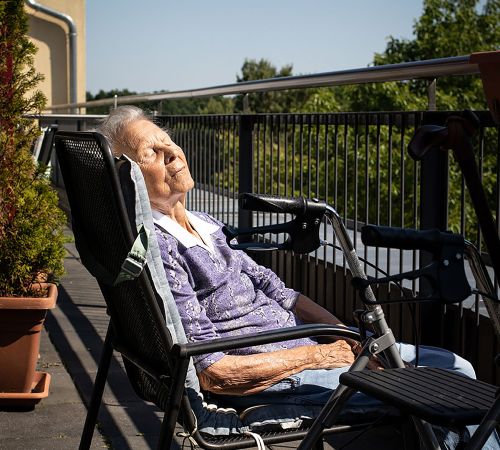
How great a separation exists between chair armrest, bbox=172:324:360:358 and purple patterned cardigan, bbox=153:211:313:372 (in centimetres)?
34

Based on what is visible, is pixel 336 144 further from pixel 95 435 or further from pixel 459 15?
pixel 459 15

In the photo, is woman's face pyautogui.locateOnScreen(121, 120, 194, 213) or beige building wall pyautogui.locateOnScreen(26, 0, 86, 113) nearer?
woman's face pyautogui.locateOnScreen(121, 120, 194, 213)

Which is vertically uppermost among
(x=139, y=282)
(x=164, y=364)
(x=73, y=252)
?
(x=139, y=282)

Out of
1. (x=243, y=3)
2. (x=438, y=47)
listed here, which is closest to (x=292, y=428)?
(x=438, y=47)

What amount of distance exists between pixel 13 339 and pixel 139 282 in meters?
1.84

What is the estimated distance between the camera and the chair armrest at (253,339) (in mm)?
2375

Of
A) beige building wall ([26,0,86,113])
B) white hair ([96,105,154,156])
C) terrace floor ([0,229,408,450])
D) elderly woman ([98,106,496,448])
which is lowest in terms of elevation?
terrace floor ([0,229,408,450])

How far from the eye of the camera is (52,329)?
19.5 ft

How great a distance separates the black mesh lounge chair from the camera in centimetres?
242

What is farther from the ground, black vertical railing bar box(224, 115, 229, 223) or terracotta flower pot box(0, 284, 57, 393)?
black vertical railing bar box(224, 115, 229, 223)

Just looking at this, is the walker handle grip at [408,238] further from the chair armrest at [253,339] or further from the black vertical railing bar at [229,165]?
the black vertical railing bar at [229,165]

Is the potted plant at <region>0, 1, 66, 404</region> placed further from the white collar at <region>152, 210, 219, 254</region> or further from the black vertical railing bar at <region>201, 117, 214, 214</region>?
the black vertical railing bar at <region>201, 117, 214, 214</region>

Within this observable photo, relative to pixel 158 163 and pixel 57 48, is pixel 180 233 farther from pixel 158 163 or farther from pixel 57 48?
pixel 57 48

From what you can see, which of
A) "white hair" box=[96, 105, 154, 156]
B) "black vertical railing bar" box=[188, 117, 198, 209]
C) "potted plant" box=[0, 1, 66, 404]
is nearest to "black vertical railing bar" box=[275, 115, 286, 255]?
"potted plant" box=[0, 1, 66, 404]
